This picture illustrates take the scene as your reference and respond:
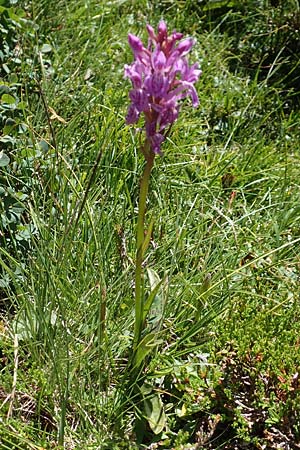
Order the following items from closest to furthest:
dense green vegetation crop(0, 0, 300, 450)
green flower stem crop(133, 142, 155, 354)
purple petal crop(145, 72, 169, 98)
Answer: purple petal crop(145, 72, 169, 98) < green flower stem crop(133, 142, 155, 354) < dense green vegetation crop(0, 0, 300, 450)

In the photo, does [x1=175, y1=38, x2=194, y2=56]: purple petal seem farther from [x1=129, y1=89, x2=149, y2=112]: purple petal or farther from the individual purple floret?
[x1=129, y1=89, x2=149, y2=112]: purple petal

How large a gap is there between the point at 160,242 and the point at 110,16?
1.53 metres

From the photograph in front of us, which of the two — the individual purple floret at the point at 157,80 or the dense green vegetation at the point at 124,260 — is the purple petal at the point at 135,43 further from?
the dense green vegetation at the point at 124,260

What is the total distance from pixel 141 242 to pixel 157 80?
410 millimetres

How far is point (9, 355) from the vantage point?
1.88 meters

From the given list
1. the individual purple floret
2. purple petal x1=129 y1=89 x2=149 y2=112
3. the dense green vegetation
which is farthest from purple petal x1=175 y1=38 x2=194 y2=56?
the dense green vegetation

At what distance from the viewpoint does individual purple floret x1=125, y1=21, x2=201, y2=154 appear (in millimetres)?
1424

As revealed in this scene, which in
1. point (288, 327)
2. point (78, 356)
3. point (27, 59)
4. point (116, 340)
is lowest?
point (288, 327)

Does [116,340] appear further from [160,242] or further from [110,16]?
[110,16]

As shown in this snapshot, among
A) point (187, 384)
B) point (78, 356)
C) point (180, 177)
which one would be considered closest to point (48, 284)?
point (78, 356)

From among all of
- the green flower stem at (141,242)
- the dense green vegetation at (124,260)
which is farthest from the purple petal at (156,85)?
the dense green vegetation at (124,260)

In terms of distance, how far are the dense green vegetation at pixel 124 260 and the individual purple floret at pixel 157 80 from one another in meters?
0.22

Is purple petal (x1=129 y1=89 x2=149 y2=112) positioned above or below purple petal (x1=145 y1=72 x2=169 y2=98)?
below

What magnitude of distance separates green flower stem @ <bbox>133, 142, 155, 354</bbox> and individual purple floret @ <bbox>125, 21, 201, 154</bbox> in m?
0.06
